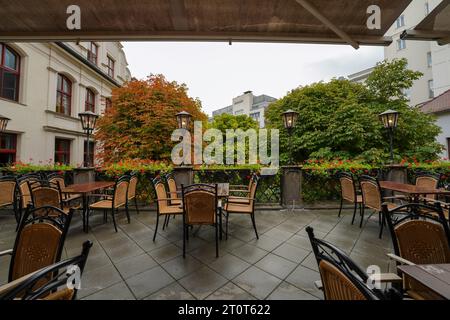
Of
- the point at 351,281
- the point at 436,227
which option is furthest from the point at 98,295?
the point at 436,227

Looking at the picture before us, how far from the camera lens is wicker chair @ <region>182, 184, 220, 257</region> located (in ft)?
8.28

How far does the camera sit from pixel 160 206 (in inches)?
118

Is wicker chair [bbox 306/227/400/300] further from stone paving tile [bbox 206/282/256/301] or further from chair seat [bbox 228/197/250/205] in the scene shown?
chair seat [bbox 228/197/250/205]

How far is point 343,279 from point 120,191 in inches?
148

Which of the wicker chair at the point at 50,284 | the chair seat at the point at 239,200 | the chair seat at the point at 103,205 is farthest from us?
the chair seat at the point at 239,200

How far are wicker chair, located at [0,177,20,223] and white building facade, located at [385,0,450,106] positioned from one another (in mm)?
22385

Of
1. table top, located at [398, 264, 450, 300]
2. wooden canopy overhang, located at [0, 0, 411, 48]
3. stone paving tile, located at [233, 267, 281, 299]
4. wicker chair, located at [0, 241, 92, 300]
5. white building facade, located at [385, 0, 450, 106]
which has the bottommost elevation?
stone paving tile, located at [233, 267, 281, 299]

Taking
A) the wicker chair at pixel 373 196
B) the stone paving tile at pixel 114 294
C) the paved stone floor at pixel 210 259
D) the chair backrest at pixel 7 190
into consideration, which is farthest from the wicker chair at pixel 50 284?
the chair backrest at pixel 7 190

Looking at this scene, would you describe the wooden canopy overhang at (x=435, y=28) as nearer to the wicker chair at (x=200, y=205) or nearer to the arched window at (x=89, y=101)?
the wicker chair at (x=200, y=205)

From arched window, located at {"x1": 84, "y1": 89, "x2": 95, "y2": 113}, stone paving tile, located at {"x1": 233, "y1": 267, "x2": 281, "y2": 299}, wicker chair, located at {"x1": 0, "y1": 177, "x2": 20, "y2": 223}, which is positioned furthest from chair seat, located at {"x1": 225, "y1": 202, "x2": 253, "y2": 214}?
arched window, located at {"x1": 84, "y1": 89, "x2": 95, "y2": 113}

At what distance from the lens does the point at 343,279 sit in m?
0.81

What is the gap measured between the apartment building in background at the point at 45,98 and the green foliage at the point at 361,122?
33.8ft

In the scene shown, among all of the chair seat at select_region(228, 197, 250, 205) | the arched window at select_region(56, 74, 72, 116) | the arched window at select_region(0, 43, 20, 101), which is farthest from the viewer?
the arched window at select_region(56, 74, 72, 116)

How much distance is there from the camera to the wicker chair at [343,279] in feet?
2.32
